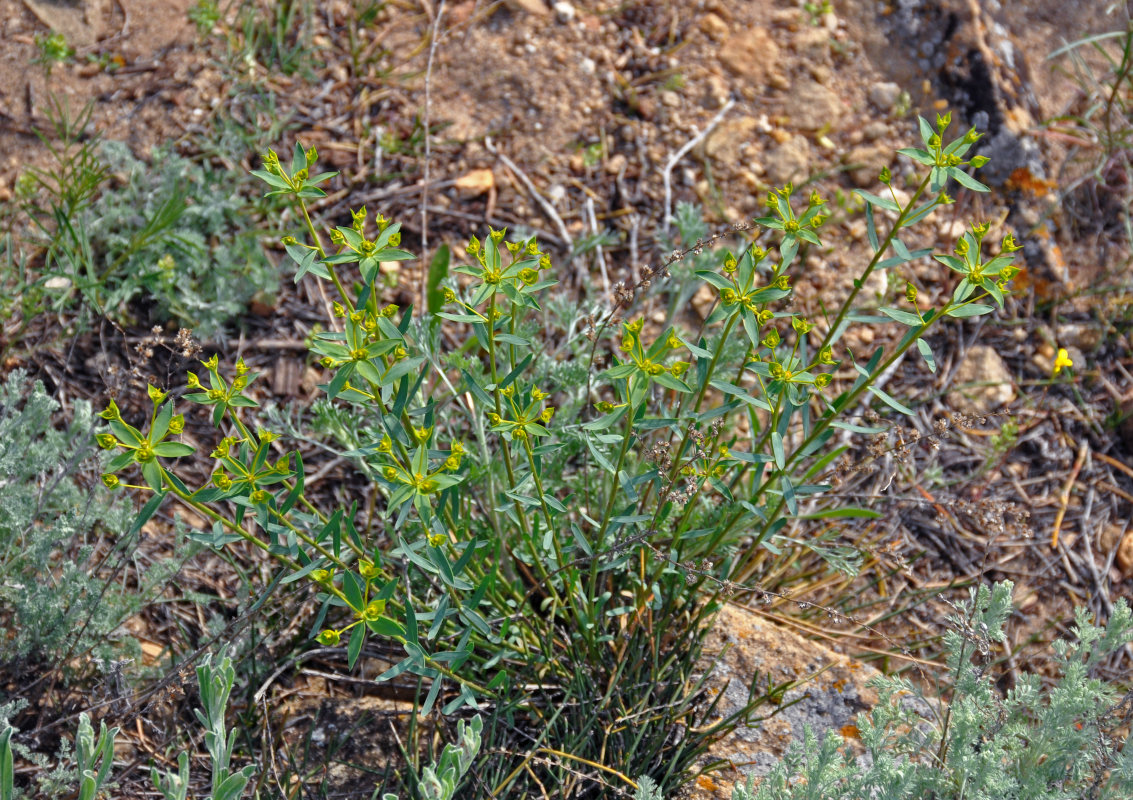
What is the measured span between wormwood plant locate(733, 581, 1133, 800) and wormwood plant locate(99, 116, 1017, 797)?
40 centimetres

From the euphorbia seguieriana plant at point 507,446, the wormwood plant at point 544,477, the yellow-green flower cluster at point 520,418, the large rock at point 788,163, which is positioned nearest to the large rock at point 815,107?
the large rock at point 788,163

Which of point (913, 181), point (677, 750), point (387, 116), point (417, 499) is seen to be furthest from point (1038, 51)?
point (417, 499)

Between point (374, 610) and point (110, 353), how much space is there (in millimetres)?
2031

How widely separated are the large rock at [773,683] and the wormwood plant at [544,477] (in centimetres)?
12

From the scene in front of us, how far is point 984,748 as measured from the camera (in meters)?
1.96

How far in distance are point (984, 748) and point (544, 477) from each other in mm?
1266

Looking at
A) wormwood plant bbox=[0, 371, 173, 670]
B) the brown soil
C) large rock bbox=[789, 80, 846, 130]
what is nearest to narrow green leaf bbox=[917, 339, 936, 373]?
the brown soil

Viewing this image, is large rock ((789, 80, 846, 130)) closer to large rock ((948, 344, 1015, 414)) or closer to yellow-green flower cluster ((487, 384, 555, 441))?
large rock ((948, 344, 1015, 414))

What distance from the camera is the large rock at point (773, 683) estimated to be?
7.61ft

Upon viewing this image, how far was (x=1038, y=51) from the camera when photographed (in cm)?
427

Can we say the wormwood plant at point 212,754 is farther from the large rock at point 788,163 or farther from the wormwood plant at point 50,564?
the large rock at point 788,163

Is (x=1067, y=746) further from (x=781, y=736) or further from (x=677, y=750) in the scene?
(x=677, y=750)

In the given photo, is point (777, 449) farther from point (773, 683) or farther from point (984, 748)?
point (773, 683)

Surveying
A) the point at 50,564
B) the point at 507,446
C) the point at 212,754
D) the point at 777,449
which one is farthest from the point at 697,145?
the point at 212,754
